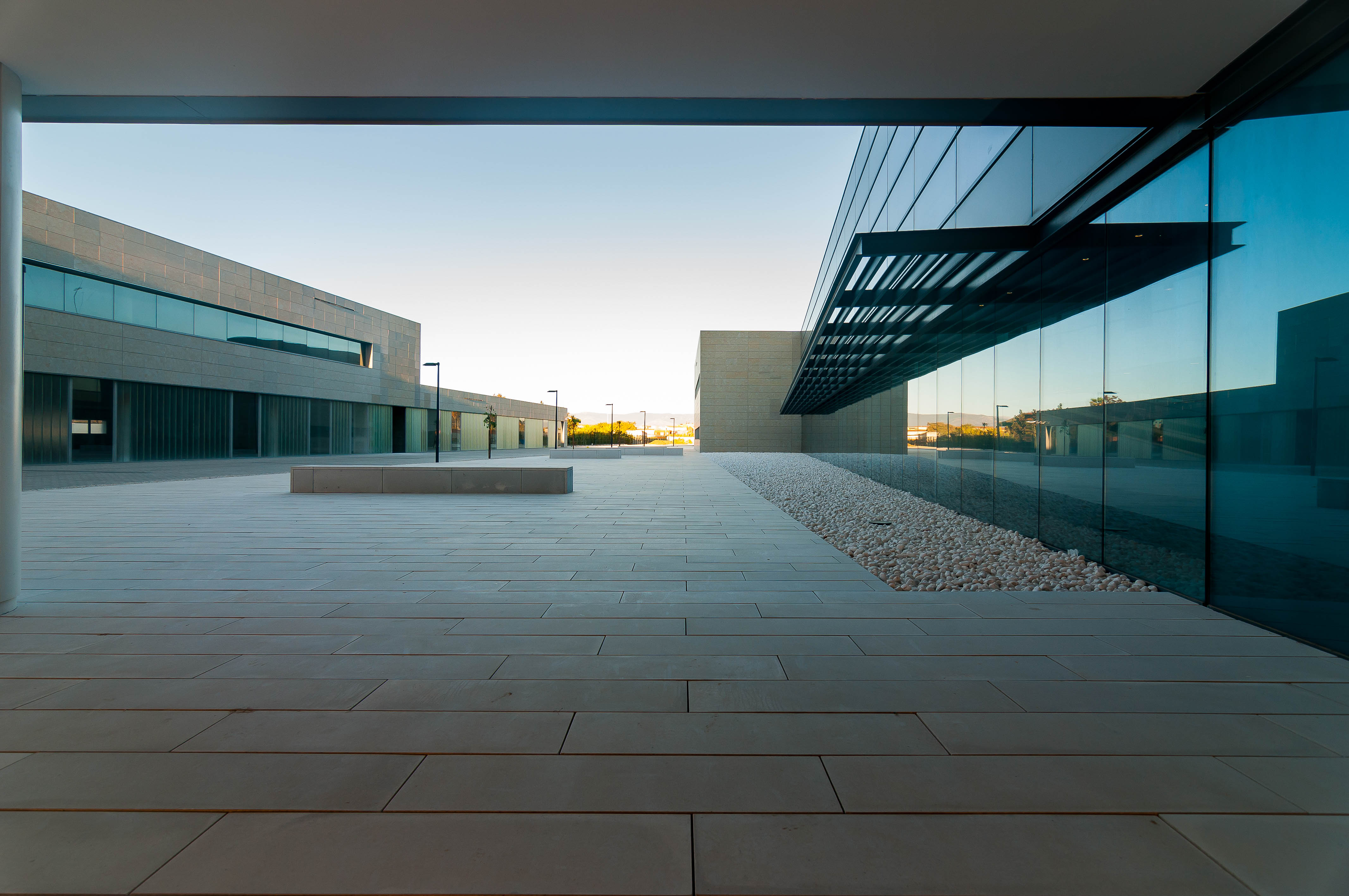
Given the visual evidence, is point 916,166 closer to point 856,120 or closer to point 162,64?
point 856,120

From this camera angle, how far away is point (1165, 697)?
3057 mm

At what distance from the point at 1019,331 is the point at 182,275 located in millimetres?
33475

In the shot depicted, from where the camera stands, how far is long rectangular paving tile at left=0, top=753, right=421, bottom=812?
213cm

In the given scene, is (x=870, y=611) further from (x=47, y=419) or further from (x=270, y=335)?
(x=270, y=335)

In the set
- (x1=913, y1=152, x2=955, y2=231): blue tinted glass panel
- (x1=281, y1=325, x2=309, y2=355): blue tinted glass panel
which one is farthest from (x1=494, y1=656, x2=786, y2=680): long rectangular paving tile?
(x1=281, y1=325, x2=309, y2=355): blue tinted glass panel

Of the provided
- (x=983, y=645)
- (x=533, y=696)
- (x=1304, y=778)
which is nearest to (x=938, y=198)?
(x=983, y=645)

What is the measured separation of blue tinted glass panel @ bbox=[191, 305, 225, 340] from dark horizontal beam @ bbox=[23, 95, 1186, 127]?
93.6 feet

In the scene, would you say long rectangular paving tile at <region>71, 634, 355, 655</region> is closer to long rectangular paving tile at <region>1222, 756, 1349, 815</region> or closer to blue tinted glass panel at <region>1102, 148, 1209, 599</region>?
long rectangular paving tile at <region>1222, 756, 1349, 815</region>

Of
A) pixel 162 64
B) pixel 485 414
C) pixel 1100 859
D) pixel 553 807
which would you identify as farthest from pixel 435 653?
pixel 485 414

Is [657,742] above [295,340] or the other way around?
the other way around

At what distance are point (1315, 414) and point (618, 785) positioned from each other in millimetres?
4899

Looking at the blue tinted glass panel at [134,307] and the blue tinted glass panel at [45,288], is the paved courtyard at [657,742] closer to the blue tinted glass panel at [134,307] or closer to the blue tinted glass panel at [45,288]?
the blue tinted glass panel at [45,288]

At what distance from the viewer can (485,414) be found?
54812 mm

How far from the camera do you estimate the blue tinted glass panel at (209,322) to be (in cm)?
2802
